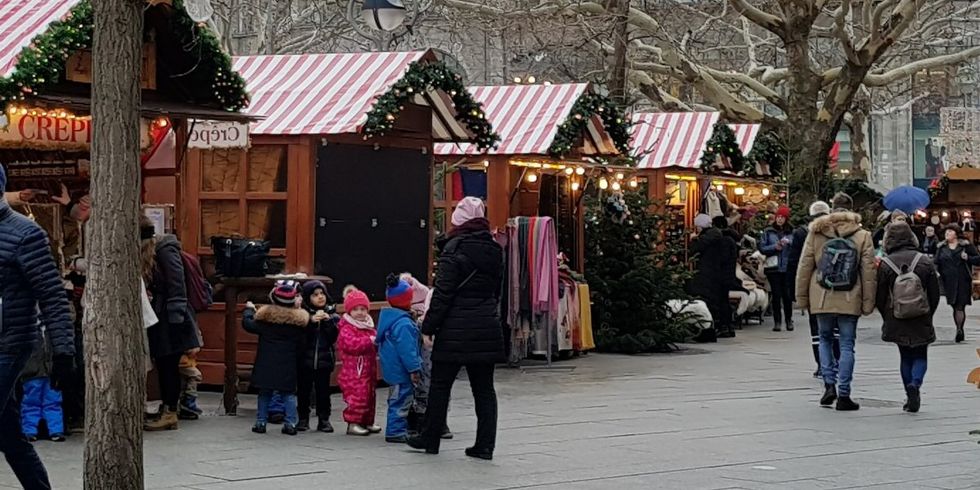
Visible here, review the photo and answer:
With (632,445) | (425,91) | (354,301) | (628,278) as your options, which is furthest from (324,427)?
(628,278)

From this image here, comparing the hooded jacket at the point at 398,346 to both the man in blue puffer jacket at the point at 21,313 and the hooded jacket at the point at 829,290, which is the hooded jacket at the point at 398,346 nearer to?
the man in blue puffer jacket at the point at 21,313

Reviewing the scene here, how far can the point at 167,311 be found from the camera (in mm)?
12375

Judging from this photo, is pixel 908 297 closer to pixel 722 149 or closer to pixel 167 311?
pixel 167 311

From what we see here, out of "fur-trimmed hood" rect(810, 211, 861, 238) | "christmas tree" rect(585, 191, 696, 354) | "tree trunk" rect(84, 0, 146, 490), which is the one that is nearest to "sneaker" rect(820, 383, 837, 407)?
"fur-trimmed hood" rect(810, 211, 861, 238)

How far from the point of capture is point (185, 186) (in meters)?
15.2

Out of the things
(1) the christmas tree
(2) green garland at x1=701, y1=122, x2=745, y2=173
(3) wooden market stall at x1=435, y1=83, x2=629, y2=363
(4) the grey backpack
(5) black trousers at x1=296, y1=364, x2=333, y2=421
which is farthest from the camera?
(2) green garland at x1=701, y1=122, x2=745, y2=173

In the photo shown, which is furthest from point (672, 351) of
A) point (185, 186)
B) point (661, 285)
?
point (185, 186)

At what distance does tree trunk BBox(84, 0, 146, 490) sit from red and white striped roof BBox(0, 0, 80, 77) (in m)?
5.09

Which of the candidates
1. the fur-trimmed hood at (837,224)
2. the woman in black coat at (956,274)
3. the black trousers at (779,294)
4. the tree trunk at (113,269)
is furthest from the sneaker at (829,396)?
the black trousers at (779,294)

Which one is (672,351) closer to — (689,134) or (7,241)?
(689,134)

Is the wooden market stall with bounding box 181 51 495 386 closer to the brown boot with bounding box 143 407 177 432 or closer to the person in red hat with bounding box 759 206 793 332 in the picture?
the brown boot with bounding box 143 407 177 432

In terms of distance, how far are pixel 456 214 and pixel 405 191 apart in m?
5.08

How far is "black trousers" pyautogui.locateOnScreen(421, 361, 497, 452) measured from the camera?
10672 millimetres

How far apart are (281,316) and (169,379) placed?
3.77 feet
